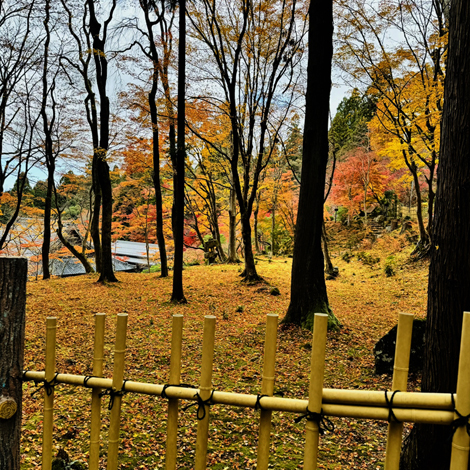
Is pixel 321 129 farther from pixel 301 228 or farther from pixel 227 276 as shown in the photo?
pixel 227 276

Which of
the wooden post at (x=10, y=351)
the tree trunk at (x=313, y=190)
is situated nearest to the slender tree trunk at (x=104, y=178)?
the tree trunk at (x=313, y=190)

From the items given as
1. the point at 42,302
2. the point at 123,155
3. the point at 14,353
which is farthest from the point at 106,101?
the point at 14,353

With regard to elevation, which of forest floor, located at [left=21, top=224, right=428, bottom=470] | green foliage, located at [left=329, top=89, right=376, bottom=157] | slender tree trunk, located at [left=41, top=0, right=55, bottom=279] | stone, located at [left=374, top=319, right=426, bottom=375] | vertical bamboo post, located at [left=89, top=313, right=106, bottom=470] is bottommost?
forest floor, located at [left=21, top=224, right=428, bottom=470]

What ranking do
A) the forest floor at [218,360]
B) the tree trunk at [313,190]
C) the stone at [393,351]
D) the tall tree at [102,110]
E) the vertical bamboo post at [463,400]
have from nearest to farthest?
the vertical bamboo post at [463,400], the forest floor at [218,360], the stone at [393,351], the tree trunk at [313,190], the tall tree at [102,110]

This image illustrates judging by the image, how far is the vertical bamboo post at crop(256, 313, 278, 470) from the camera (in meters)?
1.36

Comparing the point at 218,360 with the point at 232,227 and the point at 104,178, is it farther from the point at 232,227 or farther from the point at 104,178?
the point at 232,227

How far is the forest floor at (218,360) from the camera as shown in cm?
242

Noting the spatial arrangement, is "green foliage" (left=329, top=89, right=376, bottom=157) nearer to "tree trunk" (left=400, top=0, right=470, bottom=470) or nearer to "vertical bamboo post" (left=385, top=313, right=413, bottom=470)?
"tree trunk" (left=400, top=0, right=470, bottom=470)

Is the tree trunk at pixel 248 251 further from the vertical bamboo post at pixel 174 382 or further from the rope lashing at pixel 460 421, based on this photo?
the rope lashing at pixel 460 421

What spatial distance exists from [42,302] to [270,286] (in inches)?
238

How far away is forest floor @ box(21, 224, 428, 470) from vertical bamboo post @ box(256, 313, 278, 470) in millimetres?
1067

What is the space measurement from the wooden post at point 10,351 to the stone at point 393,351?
3.65 metres

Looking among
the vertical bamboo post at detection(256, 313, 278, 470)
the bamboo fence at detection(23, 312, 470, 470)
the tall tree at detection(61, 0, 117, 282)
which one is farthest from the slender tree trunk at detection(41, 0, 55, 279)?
the vertical bamboo post at detection(256, 313, 278, 470)

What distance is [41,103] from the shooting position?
467 inches
